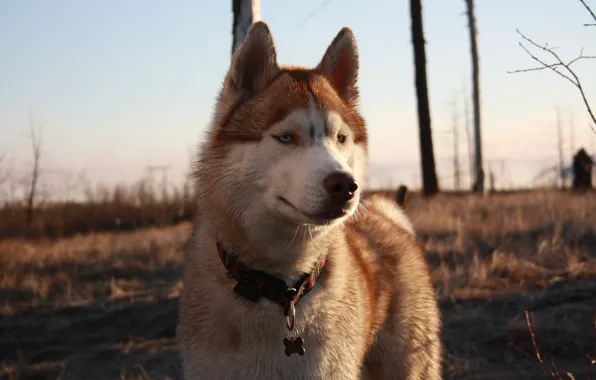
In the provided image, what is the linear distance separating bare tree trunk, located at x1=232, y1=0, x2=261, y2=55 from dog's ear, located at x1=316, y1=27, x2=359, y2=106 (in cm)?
302

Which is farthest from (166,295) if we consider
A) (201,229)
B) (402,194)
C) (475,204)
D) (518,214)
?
(475,204)

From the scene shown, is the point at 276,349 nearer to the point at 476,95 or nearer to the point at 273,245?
the point at 273,245

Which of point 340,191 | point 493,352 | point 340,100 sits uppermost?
point 340,100

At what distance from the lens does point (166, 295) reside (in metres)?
6.99

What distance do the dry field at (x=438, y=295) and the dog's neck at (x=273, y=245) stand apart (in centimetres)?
137

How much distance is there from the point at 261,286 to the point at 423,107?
12500 mm

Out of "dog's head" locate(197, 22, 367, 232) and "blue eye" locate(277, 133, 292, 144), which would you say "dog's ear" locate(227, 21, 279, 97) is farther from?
"blue eye" locate(277, 133, 292, 144)

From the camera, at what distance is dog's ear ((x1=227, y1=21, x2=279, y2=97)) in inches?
120

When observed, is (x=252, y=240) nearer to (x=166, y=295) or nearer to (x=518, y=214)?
(x=166, y=295)

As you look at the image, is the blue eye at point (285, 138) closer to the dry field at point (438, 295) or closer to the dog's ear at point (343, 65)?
the dog's ear at point (343, 65)

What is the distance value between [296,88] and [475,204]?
10461 mm

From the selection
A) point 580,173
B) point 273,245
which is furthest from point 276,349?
point 580,173

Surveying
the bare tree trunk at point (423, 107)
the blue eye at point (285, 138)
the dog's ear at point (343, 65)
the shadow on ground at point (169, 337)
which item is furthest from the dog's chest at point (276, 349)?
the bare tree trunk at point (423, 107)

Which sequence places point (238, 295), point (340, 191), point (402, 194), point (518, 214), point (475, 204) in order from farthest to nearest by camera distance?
point (475, 204), point (518, 214), point (402, 194), point (238, 295), point (340, 191)
